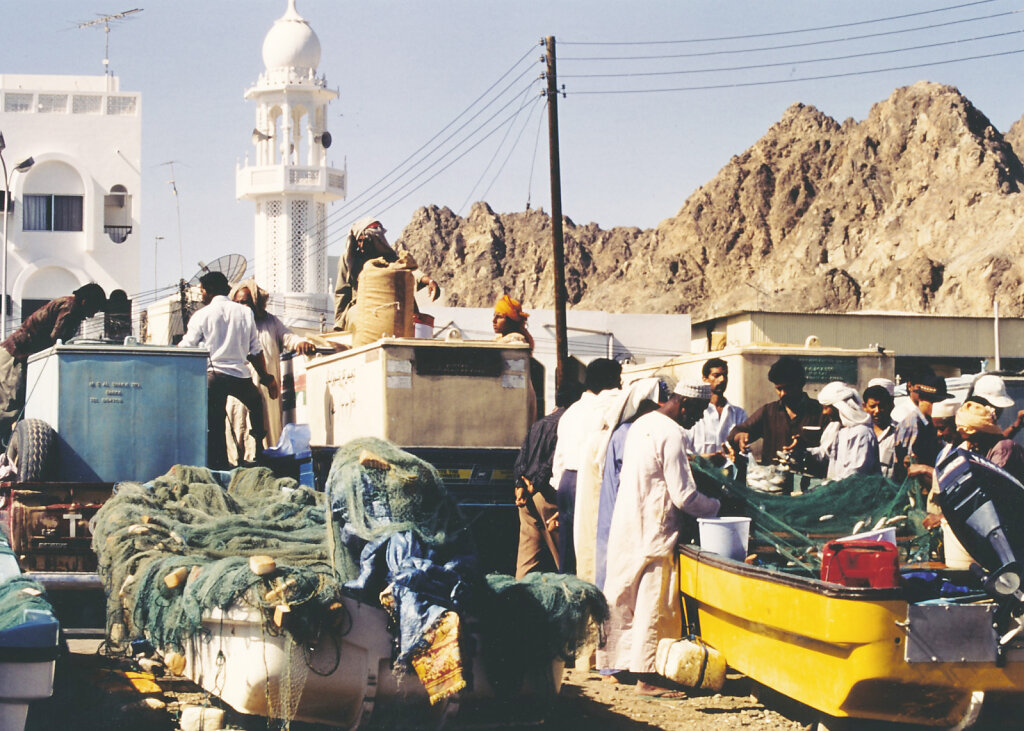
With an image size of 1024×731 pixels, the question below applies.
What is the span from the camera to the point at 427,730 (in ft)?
20.6

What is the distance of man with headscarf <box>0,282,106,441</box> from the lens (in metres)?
10.8

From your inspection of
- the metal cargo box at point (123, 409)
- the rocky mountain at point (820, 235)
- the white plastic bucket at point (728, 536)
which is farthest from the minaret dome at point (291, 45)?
the white plastic bucket at point (728, 536)

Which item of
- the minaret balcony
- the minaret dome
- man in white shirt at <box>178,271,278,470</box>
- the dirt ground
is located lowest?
the dirt ground

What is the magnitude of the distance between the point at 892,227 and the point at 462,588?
89.1 m

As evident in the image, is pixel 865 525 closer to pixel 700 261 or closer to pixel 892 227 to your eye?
pixel 892 227

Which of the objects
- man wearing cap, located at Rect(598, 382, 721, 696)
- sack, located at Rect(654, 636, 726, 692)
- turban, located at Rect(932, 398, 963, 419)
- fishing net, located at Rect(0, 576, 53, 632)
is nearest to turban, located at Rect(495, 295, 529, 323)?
turban, located at Rect(932, 398, 963, 419)

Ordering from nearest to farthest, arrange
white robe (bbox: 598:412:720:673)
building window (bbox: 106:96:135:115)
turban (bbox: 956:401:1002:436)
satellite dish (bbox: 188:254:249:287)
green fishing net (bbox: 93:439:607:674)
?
green fishing net (bbox: 93:439:607:674)
turban (bbox: 956:401:1002:436)
white robe (bbox: 598:412:720:673)
satellite dish (bbox: 188:254:249:287)
building window (bbox: 106:96:135:115)

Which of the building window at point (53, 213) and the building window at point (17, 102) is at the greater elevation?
the building window at point (17, 102)

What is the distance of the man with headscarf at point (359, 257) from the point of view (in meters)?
12.8

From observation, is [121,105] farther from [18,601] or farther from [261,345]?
[18,601]

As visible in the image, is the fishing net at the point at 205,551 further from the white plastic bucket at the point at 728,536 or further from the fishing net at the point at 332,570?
the white plastic bucket at the point at 728,536

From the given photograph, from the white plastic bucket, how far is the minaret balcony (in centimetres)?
5437

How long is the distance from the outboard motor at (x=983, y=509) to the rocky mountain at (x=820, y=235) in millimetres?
65601

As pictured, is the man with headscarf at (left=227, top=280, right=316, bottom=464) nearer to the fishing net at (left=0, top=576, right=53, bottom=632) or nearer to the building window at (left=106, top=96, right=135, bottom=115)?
the fishing net at (left=0, top=576, right=53, bottom=632)
